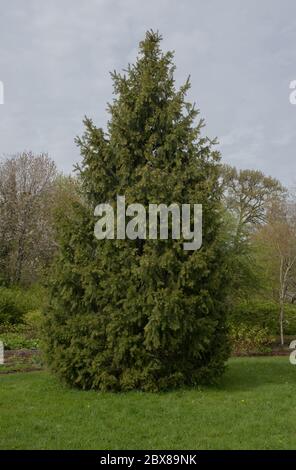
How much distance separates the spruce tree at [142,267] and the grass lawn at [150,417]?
1.67 ft

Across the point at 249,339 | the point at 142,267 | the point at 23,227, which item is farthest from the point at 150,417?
the point at 23,227

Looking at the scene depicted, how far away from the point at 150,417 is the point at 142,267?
2.30 m

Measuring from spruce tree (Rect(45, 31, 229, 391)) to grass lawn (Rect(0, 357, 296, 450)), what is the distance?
1.67ft

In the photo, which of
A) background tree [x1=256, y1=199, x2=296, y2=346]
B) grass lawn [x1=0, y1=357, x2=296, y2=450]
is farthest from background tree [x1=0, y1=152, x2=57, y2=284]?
grass lawn [x1=0, y1=357, x2=296, y2=450]

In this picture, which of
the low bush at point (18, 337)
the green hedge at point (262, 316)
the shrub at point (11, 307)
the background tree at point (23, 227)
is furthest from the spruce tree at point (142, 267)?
the background tree at point (23, 227)

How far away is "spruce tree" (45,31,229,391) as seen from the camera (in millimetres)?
8008

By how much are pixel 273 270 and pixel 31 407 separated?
46.9 feet

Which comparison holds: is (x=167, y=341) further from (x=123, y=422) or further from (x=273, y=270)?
(x=273, y=270)

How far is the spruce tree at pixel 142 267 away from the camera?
801cm

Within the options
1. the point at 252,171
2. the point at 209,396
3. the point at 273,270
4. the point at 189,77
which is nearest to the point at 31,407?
the point at 209,396

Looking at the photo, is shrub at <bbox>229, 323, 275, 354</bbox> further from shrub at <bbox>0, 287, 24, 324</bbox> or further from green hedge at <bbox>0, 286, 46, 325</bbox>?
shrub at <bbox>0, 287, 24, 324</bbox>

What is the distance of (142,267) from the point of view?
7879 mm
